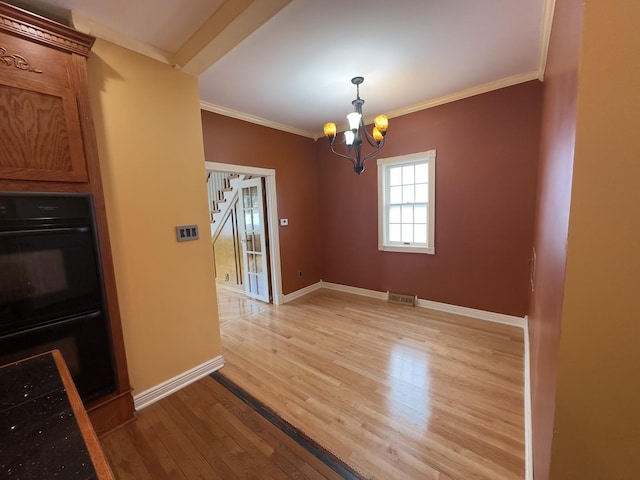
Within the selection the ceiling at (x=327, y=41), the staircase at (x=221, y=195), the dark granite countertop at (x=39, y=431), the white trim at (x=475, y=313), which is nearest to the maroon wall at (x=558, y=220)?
the ceiling at (x=327, y=41)

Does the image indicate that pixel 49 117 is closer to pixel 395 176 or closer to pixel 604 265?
pixel 604 265

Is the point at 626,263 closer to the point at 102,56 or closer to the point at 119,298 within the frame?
the point at 119,298

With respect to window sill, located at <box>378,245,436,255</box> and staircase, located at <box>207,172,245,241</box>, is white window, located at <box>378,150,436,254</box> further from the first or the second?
staircase, located at <box>207,172,245,241</box>

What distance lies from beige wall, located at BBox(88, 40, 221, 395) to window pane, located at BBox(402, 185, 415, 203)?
266 centimetres

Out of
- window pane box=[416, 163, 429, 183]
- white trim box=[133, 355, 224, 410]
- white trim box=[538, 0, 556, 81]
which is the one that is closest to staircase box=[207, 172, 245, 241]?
white trim box=[133, 355, 224, 410]

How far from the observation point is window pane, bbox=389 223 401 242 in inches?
151

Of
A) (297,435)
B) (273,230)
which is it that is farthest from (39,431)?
(273,230)

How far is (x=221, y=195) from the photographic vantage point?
16.9ft

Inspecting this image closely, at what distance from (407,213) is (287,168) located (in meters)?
1.95

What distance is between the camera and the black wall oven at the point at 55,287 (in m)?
1.36

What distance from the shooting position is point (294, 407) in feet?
6.27

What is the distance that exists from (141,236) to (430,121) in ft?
11.1

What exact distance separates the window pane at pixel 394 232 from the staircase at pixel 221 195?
252cm

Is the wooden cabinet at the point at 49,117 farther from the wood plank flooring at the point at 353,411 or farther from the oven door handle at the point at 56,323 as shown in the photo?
the wood plank flooring at the point at 353,411
